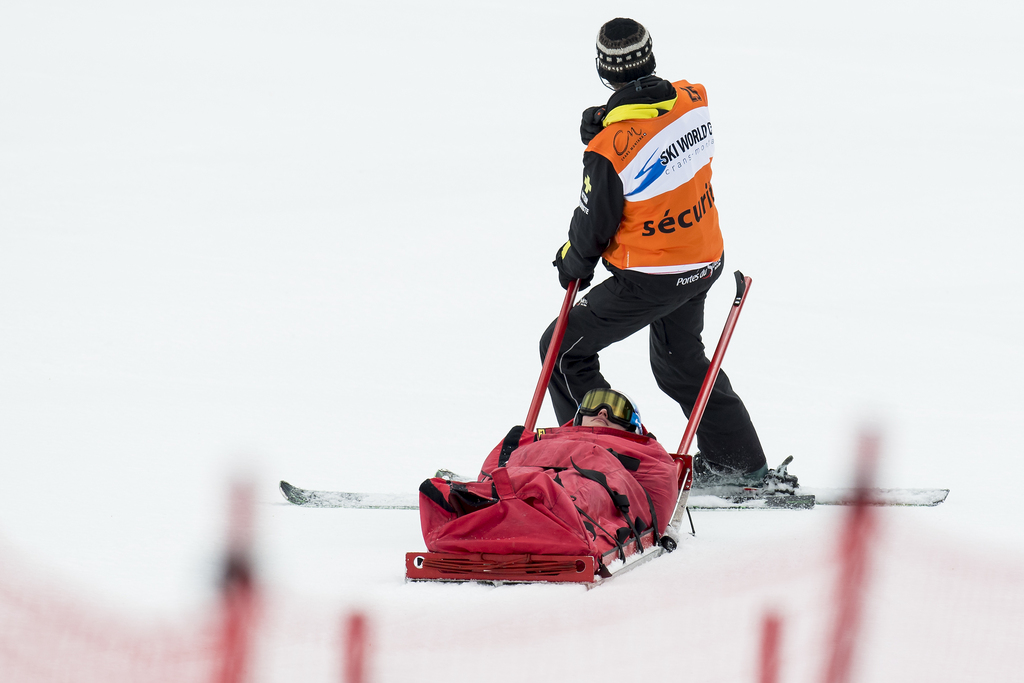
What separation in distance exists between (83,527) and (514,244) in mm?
8285

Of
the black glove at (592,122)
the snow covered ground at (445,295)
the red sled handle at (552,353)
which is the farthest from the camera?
the red sled handle at (552,353)

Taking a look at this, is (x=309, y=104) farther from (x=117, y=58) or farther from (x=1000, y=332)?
(x=1000, y=332)

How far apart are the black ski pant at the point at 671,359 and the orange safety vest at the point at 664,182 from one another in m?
0.15

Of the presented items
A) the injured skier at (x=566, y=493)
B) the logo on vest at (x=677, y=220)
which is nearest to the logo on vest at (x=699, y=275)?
the logo on vest at (x=677, y=220)

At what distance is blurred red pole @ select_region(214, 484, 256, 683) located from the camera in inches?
83.0

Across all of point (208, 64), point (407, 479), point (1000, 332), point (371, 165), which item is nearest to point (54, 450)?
point (407, 479)

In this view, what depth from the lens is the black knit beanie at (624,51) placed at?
4.02 meters

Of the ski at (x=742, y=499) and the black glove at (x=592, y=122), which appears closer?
the black glove at (x=592, y=122)

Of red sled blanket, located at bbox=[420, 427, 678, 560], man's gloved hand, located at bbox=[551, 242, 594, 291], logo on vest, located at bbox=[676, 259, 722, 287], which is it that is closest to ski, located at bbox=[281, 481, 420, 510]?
red sled blanket, located at bbox=[420, 427, 678, 560]

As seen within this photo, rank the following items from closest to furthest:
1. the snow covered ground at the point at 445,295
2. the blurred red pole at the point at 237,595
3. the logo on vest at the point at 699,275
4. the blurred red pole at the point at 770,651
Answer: the blurred red pole at the point at 237,595
the blurred red pole at the point at 770,651
the snow covered ground at the point at 445,295
the logo on vest at the point at 699,275

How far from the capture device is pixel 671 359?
14.9ft

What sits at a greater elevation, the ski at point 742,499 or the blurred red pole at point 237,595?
the ski at point 742,499

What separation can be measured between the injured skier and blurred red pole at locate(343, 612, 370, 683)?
2.59 ft

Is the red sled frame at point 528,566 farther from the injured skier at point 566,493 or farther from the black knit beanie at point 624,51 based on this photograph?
the black knit beanie at point 624,51
